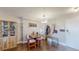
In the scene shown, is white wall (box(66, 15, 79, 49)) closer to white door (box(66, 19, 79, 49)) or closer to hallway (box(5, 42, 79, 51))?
white door (box(66, 19, 79, 49))

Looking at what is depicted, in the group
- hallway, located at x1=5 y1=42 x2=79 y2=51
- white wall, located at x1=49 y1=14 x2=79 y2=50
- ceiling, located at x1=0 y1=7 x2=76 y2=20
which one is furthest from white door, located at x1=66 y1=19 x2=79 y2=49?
ceiling, located at x1=0 y1=7 x2=76 y2=20

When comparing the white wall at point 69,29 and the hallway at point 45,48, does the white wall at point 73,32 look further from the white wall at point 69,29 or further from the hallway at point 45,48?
the hallway at point 45,48

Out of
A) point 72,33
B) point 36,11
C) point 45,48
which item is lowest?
point 45,48

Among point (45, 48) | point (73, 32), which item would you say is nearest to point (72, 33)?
point (73, 32)

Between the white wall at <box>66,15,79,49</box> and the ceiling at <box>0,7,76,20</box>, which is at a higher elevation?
the ceiling at <box>0,7,76,20</box>

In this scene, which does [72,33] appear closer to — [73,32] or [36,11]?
[73,32]

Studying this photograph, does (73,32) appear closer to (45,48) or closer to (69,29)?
(69,29)

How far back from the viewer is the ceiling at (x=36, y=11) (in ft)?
6.59

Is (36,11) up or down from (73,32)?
up

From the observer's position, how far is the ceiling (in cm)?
201

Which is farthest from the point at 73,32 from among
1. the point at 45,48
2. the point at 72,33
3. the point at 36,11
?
the point at 36,11

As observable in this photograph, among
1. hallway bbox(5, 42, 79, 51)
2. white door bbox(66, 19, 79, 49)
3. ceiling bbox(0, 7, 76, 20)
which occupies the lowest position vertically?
hallway bbox(5, 42, 79, 51)

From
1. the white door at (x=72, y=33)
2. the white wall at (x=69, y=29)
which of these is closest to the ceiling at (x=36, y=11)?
the white wall at (x=69, y=29)

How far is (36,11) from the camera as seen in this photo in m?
2.04
